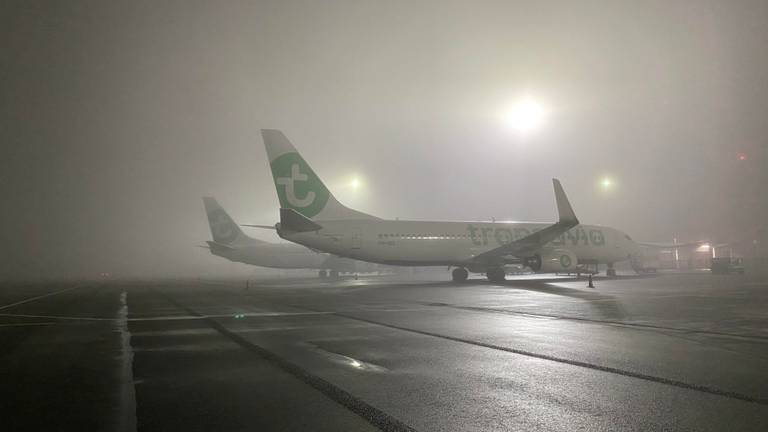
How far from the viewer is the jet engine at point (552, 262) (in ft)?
104

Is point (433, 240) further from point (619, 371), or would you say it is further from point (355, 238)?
point (619, 371)

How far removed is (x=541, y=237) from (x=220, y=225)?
3741cm

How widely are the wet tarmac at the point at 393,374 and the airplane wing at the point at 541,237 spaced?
17735 mm

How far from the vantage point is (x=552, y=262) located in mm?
32000

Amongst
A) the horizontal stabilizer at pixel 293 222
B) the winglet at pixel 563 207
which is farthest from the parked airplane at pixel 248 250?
the winglet at pixel 563 207

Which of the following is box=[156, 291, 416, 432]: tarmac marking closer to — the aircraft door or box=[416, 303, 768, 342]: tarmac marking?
box=[416, 303, 768, 342]: tarmac marking

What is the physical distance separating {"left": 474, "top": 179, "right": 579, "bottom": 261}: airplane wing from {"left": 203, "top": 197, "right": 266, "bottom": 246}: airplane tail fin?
3258 cm

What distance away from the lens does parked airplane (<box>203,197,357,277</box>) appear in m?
55.7

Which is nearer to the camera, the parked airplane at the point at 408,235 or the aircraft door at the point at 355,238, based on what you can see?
the parked airplane at the point at 408,235

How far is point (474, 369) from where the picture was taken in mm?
6492

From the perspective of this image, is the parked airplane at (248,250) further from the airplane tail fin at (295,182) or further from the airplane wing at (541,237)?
the airplane wing at (541,237)

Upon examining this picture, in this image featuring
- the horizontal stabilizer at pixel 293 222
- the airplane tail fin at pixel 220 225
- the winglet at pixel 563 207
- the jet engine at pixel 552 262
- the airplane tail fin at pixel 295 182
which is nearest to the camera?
the horizontal stabilizer at pixel 293 222

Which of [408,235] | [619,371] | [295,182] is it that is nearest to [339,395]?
[619,371]

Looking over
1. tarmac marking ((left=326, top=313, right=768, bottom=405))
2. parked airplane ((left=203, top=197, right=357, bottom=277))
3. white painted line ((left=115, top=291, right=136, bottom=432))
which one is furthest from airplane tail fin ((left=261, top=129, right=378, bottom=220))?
parked airplane ((left=203, top=197, right=357, bottom=277))
